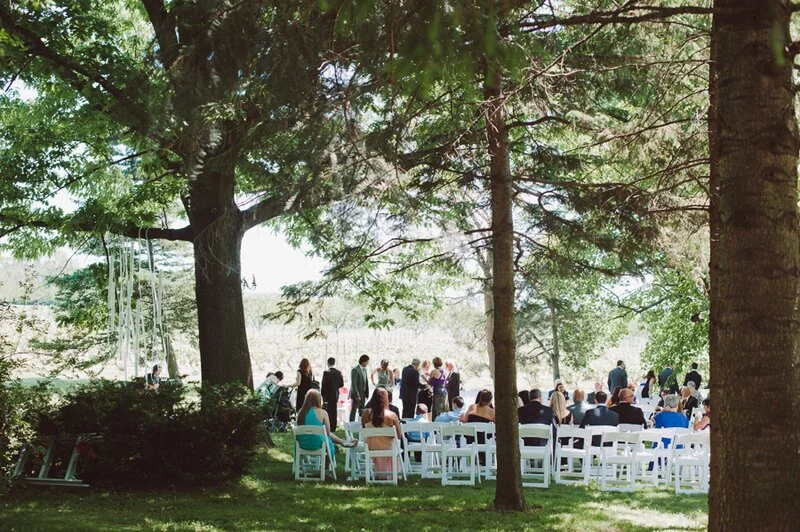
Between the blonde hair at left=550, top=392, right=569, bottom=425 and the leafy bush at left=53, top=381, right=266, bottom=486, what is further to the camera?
the blonde hair at left=550, top=392, right=569, bottom=425

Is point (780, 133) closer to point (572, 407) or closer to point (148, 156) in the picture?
point (148, 156)

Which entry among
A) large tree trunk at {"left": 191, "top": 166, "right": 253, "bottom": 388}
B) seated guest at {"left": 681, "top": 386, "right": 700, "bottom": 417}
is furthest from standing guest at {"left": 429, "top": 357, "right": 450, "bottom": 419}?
large tree trunk at {"left": 191, "top": 166, "right": 253, "bottom": 388}

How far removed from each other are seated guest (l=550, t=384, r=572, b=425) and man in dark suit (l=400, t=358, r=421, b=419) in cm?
413

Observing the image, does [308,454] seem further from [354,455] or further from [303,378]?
[303,378]

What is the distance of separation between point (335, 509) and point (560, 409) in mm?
7174

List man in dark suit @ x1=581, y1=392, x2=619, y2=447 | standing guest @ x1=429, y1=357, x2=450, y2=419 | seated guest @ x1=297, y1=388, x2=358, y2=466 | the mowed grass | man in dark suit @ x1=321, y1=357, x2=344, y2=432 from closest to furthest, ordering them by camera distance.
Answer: the mowed grass
seated guest @ x1=297, y1=388, x2=358, y2=466
man in dark suit @ x1=581, y1=392, x2=619, y2=447
man in dark suit @ x1=321, y1=357, x2=344, y2=432
standing guest @ x1=429, y1=357, x2=450, y2=419

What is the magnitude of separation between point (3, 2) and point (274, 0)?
783 cm

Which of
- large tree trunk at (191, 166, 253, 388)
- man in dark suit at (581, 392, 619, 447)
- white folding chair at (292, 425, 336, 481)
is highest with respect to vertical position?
large tree trunk at (191, 166, 253, 388)

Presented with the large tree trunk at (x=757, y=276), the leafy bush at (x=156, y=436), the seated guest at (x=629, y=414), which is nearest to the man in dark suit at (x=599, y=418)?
the seated guest at (x=629, y=414)

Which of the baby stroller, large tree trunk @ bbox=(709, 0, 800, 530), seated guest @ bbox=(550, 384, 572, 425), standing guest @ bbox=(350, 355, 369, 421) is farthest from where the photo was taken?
the baby stroller

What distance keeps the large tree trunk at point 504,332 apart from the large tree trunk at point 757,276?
5.62 m

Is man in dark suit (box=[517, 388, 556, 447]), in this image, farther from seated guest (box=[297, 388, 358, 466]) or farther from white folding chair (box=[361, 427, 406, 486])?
seated guest (box=[297, 388, 358, 466])

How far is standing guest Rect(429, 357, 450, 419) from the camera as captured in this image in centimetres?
1955

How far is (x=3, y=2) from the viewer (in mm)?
12852
